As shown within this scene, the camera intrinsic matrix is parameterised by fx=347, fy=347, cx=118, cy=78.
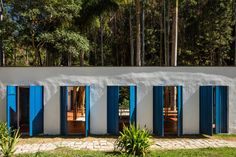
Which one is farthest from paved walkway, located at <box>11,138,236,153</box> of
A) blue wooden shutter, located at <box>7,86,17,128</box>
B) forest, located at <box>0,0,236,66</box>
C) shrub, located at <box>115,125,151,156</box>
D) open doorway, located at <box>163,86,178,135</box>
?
forest, located at <box>0,0,236,66</box>

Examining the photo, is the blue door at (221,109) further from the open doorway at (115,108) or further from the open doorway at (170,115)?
the open doorway at (115,108)

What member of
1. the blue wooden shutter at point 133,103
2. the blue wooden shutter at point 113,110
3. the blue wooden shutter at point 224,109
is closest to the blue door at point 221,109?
the blue wooden shutter at point 224,109

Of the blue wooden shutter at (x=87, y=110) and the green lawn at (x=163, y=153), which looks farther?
the blue wooden shutter at (x=87, y=110)

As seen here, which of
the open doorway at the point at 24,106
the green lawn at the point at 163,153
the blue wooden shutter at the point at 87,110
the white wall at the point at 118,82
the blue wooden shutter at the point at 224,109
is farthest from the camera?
the open doorway at the point at 24,106

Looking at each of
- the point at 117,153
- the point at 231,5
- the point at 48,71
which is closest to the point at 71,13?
the point at 48,71

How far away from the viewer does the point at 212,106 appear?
1184cm

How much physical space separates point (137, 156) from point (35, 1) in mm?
12008

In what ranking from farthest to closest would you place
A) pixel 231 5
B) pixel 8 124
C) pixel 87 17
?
pixel 231 5 → pixel 87 17 → pixel 8 124

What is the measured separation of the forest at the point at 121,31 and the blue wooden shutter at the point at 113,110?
674 cm

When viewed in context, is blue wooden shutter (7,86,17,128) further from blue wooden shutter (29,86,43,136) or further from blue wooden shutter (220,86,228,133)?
blue wooden shutter (220,86,228,133)

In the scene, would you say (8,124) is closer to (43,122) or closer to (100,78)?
(43,122)

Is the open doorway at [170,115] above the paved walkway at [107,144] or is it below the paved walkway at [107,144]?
above

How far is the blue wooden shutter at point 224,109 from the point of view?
12.4m

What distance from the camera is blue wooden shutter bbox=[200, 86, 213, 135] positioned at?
11.8 m
